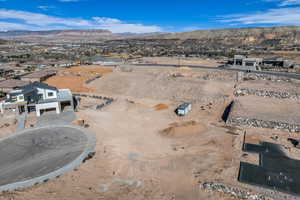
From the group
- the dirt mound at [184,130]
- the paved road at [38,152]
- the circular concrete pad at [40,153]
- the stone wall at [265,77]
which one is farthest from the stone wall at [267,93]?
the paved road at [38,152]

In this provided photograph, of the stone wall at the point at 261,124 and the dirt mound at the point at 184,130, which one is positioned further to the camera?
the stone wall at the point at 261,124

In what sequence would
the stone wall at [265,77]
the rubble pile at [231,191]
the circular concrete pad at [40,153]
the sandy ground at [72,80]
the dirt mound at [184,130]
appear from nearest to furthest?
the rubble pile at [231,191], the circular concrete pad at [40,153], the dirt mound at [184,130], the stone wall at [265,77], the sandy ground at [72,80]

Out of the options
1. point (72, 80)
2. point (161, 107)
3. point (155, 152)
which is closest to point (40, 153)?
point (155, 152)

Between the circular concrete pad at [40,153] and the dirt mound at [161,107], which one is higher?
the dirt mound at [161,107]

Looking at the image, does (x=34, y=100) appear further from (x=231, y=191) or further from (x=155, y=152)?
(x=231, y=191)

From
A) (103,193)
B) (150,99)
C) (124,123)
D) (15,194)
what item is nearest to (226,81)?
→ (150,99)

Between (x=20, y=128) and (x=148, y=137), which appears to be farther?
(x=20, y=128)

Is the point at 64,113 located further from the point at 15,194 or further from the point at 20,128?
the point at 15,194

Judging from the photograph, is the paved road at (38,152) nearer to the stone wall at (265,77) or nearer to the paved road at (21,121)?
the paved road at (21,121)
